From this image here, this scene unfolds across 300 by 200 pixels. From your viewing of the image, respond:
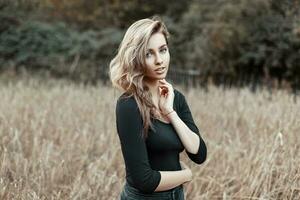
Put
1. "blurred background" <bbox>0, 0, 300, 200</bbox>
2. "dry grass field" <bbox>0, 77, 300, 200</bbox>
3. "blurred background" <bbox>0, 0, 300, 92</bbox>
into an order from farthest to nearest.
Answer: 1. "blurred background" <bbox>0, 0, 300, 92</bbox>
2. "blurred background" <bbox>0, 0, 300, 200</bbox>
3. "dry grass field" <bbox>0, 77, 300, 200</bbox>

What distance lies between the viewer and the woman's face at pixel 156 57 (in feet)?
6.24

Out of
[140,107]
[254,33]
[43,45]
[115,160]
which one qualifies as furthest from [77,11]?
[140,107]

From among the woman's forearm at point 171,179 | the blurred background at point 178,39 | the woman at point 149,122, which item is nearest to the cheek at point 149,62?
the woman at point 149,122

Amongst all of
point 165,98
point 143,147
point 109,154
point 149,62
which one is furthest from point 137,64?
point 109,154

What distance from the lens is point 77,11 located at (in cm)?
1542

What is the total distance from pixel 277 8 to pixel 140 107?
34.5 feet

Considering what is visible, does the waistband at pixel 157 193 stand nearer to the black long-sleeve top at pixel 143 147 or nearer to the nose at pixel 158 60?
the black long-sleeve top at pixel 143 147

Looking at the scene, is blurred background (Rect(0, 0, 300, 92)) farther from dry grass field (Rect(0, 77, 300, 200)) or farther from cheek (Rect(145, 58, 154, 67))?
cheek (Rect(145, 58, 154, 67))

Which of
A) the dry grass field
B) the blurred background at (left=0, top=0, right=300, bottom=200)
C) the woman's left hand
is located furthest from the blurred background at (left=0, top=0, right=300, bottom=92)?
the woman's left hand

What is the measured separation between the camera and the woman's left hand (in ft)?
6.29

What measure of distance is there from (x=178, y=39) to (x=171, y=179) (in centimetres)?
1160

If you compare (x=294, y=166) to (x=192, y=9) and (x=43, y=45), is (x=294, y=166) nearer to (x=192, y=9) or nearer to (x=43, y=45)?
(x=192, y=9)

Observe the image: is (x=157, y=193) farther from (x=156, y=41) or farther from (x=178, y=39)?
(x=178, y=39)

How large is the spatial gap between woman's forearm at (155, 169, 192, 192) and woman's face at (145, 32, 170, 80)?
0.36 metres
